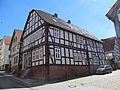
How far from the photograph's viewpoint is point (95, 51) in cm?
2591

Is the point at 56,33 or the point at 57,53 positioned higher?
the point at 56,33

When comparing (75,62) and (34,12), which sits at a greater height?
(34,12)

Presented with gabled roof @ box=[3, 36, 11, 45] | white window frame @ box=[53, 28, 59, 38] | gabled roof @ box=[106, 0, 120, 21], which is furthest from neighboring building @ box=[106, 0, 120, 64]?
gabled roof @ box=[3, 36, 11, 45]

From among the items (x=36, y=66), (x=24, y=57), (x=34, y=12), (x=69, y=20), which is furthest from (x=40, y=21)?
(x=69, y=20)

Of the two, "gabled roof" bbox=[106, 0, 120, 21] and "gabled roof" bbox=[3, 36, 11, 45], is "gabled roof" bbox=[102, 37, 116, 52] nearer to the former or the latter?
"gabled roof" bbox=[3, 36, 11, 45]

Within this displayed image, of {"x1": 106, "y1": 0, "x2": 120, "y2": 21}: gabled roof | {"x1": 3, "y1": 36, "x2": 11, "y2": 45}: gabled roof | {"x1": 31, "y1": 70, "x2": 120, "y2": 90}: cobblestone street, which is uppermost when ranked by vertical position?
→ {"x1": 3, "y1": 36, "x2": 11, "y2": 45}: gabled roof

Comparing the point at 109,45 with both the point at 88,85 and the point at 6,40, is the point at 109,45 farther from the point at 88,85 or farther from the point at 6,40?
the point at 6,40

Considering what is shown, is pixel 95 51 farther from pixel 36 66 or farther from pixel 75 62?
pixel 36 66

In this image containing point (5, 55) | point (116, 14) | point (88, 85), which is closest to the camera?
point (116, 14)

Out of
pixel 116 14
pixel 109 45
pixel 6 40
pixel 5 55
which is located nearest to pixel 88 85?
pixel 116 14

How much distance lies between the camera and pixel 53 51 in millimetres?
16047

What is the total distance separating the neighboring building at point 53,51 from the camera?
15613 mm

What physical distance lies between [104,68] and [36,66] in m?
12.2

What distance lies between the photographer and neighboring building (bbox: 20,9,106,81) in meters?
15.6
